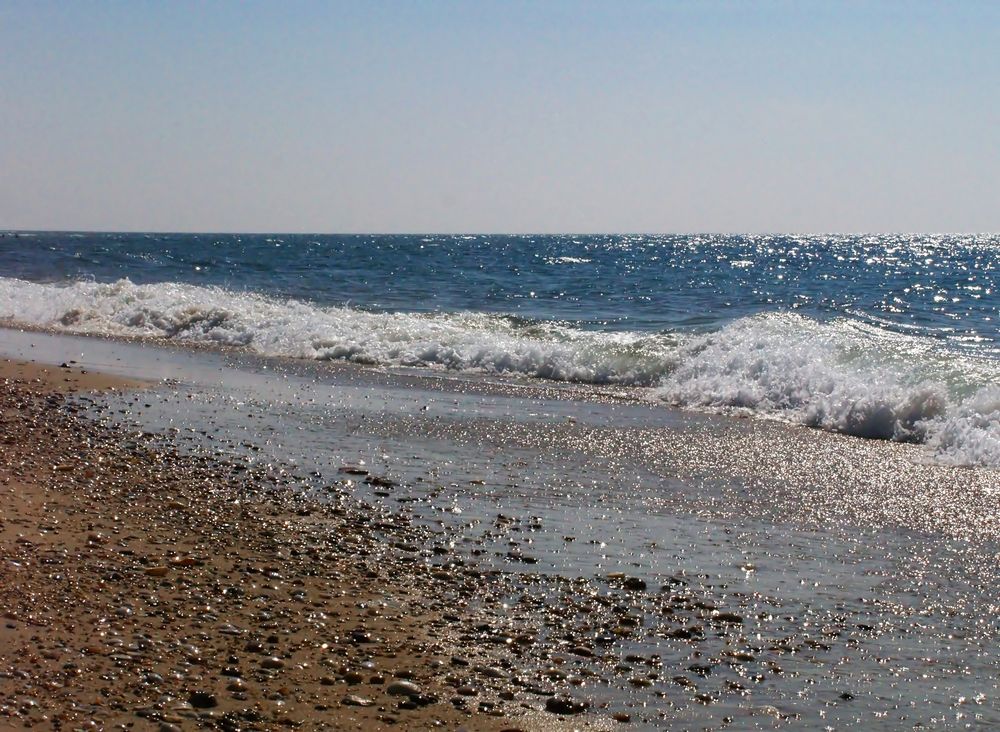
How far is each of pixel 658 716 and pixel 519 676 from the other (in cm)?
71

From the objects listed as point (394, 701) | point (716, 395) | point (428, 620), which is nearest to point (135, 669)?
point (394, 701)

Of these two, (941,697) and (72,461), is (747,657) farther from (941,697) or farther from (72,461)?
(72,461)

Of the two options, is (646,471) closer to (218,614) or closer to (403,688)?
(218,614)

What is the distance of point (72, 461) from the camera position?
9.12m

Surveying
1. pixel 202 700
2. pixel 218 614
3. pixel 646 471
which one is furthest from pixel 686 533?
pixel 202 700

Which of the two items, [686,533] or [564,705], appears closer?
[564,705]

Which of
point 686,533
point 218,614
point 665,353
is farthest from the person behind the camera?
point 665,353

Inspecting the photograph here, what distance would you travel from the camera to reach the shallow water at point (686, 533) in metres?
5.29

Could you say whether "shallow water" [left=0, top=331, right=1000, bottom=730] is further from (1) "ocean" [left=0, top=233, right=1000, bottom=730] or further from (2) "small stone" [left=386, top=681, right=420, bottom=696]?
(2) "small stone" [left=386, top=681, right=420, bottom=696]

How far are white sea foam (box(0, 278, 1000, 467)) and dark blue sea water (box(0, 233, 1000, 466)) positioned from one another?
37 millimetres

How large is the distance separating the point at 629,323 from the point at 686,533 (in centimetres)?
1830

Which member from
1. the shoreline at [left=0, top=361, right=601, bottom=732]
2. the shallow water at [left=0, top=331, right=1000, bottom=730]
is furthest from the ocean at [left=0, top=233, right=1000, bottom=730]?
the shoreline at [left=0, top=361, right=601, bottom=732]

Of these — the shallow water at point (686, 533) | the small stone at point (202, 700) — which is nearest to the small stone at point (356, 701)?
the small stone at point (202, 700)

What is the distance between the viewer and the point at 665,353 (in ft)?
58.4
